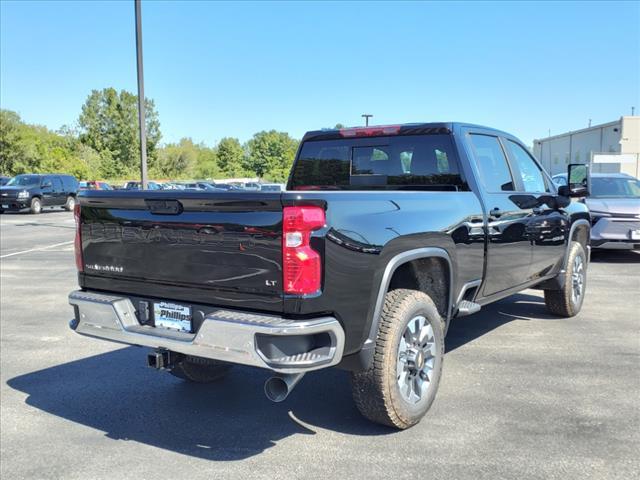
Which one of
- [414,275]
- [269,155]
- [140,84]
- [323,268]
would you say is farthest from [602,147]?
[269,155]

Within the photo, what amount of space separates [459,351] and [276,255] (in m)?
3.17

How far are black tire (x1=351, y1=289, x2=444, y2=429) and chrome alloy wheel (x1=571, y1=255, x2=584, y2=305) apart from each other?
11.5 ft

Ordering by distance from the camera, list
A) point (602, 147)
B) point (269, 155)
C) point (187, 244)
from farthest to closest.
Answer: point (269, 155) → point (602, 147) → point (187, 244)

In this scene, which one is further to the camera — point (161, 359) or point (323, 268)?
point (161, 359)

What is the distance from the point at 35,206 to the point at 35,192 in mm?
732

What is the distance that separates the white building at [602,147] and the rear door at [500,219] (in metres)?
24.7

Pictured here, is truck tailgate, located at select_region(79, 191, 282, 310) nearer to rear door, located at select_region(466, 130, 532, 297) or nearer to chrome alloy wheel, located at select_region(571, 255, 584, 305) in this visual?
rear door, located at select_region(466, 130, 532, 297)

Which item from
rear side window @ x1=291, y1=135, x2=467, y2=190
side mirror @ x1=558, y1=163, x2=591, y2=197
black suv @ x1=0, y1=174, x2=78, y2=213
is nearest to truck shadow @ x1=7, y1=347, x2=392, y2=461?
rear side window @ x1=291, y1=135, x2=467, y2=190

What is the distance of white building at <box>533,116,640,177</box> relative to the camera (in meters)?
36.1

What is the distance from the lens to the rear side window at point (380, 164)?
485 cm

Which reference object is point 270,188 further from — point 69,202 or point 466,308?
point 69,202

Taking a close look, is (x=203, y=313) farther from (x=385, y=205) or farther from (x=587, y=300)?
(x=587, y=300)

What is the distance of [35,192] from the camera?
1107 inches

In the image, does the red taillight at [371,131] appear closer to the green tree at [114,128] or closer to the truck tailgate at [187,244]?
the truck tailgate at [187,244]
